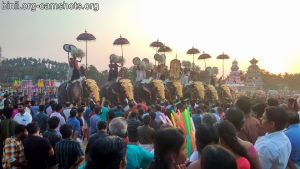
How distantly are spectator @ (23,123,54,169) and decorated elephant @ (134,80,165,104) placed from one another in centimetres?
1479

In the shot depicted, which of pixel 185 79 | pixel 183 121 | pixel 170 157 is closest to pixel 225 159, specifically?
pixel 170 157

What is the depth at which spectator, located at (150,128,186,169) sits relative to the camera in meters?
3.62

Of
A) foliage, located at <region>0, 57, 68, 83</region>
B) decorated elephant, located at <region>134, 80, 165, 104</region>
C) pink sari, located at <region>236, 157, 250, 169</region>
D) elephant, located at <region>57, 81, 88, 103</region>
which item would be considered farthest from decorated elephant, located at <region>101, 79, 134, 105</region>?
foliage, located at <region>0, 57, 68, 83</region>

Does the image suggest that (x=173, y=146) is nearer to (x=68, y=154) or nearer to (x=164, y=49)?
(x=68, y=154)

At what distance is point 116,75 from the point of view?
2000cm

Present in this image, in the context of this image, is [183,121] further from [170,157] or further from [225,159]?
[225,159]

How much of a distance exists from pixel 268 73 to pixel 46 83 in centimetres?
4956

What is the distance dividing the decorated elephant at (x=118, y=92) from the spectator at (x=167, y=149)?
48.6 ft

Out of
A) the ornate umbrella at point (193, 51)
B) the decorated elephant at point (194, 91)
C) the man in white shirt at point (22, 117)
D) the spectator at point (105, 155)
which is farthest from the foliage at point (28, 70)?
the spectator at point (105, 155)

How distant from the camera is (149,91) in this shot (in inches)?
838

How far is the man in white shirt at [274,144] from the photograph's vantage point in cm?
455

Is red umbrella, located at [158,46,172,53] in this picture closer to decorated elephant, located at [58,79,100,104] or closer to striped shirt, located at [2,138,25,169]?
decorated elephant, located at [58,79,100,104]

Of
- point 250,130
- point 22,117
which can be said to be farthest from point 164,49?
point 250,130

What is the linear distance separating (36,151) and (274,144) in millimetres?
3339
